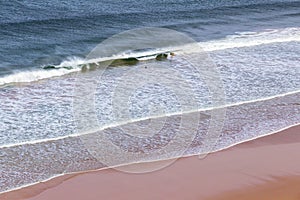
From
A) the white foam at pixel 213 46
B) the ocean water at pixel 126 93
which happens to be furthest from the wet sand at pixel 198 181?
the white foam at pixel 213 46

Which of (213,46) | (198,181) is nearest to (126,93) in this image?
(198,181)

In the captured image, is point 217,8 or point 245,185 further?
point 217,8

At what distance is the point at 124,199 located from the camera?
5.64m

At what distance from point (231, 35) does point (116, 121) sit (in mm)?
7510

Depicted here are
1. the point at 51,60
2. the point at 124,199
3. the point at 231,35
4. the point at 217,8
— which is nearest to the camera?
the point at 124,199

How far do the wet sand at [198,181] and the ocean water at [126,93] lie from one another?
0.92ft

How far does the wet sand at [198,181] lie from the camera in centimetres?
575

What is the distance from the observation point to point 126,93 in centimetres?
923

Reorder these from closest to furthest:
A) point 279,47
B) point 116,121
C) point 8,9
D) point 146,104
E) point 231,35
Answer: point 116,121
point 146,104
point 279,47
point 231,35
point 8,9

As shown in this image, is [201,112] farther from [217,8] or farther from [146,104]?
[217,8]

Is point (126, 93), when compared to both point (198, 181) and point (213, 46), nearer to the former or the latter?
point (198, 181)

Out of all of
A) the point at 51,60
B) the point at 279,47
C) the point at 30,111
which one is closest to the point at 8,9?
the point at 51,60

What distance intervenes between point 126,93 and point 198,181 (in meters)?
3.41

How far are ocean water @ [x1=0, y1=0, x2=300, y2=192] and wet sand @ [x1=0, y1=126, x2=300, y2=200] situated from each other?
28 cm
